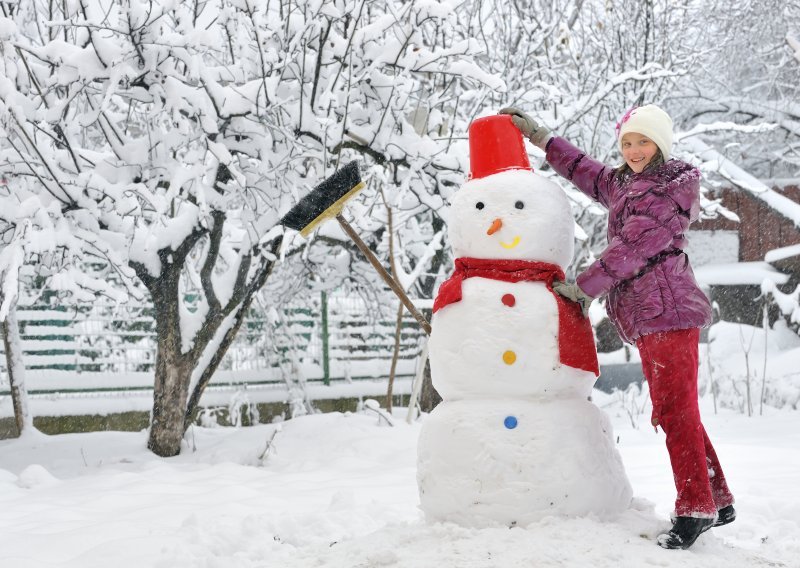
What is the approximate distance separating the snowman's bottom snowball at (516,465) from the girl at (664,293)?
0.25m

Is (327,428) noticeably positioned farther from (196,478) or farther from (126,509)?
(126,509)

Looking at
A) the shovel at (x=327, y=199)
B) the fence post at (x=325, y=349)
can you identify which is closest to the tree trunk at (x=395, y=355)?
the fence post at (x=325, y=349)

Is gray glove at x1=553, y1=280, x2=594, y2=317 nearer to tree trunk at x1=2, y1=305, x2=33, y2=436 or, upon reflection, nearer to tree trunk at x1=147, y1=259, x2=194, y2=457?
tree trunk at x1=147, y1=259, x2=194, y2=457

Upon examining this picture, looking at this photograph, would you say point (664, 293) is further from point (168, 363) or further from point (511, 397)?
point (168, 363)

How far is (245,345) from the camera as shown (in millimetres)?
8070

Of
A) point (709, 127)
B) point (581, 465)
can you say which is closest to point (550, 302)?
point (581, 465)

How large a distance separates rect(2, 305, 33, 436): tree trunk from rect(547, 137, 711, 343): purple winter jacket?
5.36 metres

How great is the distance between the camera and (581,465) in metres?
2.47

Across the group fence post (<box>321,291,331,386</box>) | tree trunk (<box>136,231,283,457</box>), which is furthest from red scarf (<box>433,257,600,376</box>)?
fence post (<box>321,291,331,386</box>)

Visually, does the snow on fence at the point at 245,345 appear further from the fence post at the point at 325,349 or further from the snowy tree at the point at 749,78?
the snowy tree at the point at 749,78

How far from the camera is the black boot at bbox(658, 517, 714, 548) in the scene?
2.34 m

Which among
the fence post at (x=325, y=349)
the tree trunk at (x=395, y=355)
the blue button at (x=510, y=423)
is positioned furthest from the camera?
the fence post at (x=325, y=349)

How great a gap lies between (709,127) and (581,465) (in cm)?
551

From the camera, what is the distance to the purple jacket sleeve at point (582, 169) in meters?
2.83
